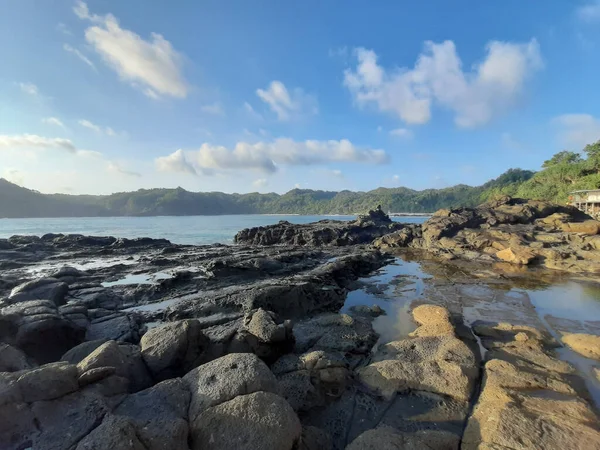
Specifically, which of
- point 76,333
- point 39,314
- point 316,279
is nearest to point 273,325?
point 76,333

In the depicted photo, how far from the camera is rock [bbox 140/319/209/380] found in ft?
23.2

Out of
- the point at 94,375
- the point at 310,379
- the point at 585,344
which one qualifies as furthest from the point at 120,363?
the point at 585,344

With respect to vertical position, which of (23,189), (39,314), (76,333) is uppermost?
(23,189)

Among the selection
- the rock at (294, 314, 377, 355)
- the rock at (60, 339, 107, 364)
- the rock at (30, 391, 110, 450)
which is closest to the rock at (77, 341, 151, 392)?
the rock at (30, 391, 110, 450)

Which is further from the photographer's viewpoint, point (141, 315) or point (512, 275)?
point (512, 275)

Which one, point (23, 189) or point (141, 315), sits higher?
point (23, 189)

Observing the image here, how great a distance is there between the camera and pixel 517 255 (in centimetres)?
2514

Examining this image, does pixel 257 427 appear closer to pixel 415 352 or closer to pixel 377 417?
pixel 377 417

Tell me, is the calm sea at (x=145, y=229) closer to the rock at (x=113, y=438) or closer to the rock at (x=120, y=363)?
the rock at (x=120, y=363)

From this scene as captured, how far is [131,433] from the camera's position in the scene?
400cm

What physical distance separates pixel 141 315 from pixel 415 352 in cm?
1091

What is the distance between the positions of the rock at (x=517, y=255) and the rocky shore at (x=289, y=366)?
517 cm

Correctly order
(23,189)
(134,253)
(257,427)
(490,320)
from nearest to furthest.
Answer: (257,427)
(490,320)
(134,253)
(23,189)

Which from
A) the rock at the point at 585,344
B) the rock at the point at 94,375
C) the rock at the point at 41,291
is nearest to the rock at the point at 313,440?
the rock at the point at 94,375
